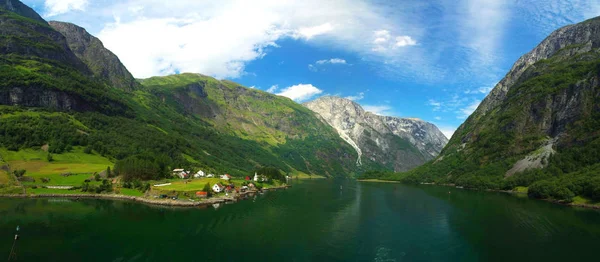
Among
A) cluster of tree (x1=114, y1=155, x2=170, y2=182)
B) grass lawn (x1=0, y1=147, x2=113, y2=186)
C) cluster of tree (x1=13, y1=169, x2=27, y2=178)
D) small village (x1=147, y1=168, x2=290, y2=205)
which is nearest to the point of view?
small village (x1=147, y1=168, x2=290, y2=205)

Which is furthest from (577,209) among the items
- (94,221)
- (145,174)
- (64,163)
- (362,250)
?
(64,163)

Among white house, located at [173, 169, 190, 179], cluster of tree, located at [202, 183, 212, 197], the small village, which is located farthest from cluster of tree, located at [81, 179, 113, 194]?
white house, located at [173, 169, 190, 179]

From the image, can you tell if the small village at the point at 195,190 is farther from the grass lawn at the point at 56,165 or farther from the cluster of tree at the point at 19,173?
the cluster of tree at the point at 19,173

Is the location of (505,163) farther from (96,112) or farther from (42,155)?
(96,112)

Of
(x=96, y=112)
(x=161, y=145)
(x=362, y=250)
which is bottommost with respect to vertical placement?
(x=362, y=250)

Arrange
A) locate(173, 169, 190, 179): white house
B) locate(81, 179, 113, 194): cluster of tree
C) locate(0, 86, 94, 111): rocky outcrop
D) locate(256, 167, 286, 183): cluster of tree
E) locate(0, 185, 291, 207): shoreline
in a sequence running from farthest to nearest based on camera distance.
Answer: locate(256, 167, 286, 183): cluster of tree
locate(0, 86, 94, 111): rocky outcrop
locate(173, 169, 190, 179): white house
locate(81, 179, 113, 194): cluster of tree
locate(0, 185, 291, 207): shoreline

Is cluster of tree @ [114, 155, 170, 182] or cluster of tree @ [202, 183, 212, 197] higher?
cluster of tree @ [114, 155, 170, 182]

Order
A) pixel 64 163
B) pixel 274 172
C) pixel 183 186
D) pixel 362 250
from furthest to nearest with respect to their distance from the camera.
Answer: pixel 274 172 < pixel 64 163 < pixel 183 186 < pixel 362 250

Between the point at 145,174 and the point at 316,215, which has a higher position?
the point at 145,174

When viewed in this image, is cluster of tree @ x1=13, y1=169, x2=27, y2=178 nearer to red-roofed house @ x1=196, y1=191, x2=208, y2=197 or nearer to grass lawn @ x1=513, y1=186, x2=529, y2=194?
red-roofed house @ x1=196, y1=191, x2=208, y2=197
